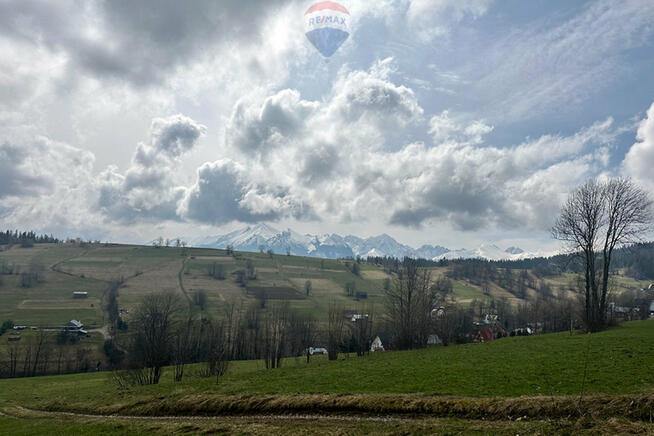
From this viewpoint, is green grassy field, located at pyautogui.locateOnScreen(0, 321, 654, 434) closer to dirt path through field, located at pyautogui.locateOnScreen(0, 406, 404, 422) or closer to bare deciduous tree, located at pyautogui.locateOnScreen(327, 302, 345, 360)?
dirt path through field, located at pyautogui.locateOnScreen(0, 406, 404, 422)

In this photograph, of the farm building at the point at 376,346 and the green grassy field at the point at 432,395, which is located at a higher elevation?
the green grassy field at the point at 432,395

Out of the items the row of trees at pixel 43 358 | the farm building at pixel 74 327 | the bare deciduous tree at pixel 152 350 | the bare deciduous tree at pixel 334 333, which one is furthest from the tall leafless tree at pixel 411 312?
the farm building at pixel 74 327

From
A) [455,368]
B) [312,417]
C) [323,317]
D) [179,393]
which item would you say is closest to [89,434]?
[179,393]

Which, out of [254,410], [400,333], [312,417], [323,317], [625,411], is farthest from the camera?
[323,317]

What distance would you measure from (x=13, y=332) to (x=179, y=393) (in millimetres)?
141345

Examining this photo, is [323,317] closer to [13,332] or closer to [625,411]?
[13,332]

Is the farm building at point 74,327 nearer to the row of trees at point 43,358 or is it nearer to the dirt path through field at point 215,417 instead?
the row of trees at point 43,358

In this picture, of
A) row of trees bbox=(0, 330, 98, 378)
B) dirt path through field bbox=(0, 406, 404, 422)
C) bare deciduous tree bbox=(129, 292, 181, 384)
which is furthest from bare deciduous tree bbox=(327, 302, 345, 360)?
row of trees bbox=(0, 330, 98, 378)

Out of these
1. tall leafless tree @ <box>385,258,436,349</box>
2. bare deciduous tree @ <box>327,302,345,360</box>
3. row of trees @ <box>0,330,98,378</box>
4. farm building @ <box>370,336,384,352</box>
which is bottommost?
row of trees @ <box>0,330,98,378</box>

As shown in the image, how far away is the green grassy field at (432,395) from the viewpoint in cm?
1778

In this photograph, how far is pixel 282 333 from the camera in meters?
78.2

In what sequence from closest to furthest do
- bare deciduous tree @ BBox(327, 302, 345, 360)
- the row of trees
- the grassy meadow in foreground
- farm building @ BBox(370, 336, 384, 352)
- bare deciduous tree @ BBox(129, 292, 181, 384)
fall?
the grassy meadow in foreground < bare deciduous tree @ BBox(129, 292, 181, 384) < bare deciduous tree @ BBox(327, 302, 345, 360) < farm building @ BBox(370, 336, 384, 352) < the row of trees

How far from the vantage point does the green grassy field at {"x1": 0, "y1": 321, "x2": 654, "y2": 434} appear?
58.3 ft

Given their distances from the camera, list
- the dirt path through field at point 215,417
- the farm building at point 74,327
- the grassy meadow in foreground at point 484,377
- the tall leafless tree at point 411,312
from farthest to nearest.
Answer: the farm building at point 74,327, the tall leafless tree at point 411,312, the grassy meadow in foreground at point 484,377, the dirt path through field at point 215,417
